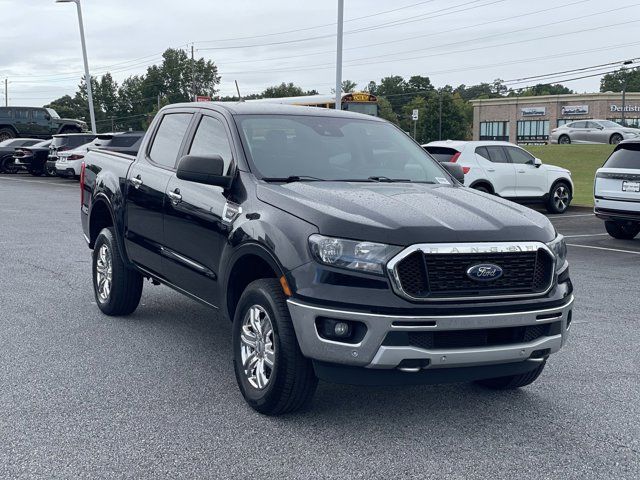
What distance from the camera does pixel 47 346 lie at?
6.71 m

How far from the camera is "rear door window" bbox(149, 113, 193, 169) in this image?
6.74m

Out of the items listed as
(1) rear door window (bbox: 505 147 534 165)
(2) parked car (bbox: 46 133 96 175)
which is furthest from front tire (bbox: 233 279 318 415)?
(2) parked car (bbox: 46 133 96 175)

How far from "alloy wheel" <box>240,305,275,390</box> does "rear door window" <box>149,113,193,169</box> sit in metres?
1.96

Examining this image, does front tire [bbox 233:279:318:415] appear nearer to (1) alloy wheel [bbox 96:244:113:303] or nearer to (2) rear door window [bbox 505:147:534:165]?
(1) alloy wheel [bbox 96:244:113:303]

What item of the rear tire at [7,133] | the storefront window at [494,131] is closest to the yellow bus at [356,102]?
the rear tire at [7,133]

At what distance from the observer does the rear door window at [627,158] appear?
46.1ft

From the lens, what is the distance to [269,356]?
4973mm

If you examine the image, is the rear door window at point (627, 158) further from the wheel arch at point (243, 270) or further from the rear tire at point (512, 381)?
the wheel arch at point (243, 270)

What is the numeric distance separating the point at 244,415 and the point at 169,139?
109 inches

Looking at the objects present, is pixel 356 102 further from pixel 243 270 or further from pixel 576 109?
pixel 576 109

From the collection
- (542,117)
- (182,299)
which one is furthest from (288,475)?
(542,117)

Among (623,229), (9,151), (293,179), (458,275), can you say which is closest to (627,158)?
(623,229)

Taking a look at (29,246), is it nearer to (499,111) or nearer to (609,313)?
(609,313)

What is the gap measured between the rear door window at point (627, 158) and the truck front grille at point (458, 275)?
33.2 ft
